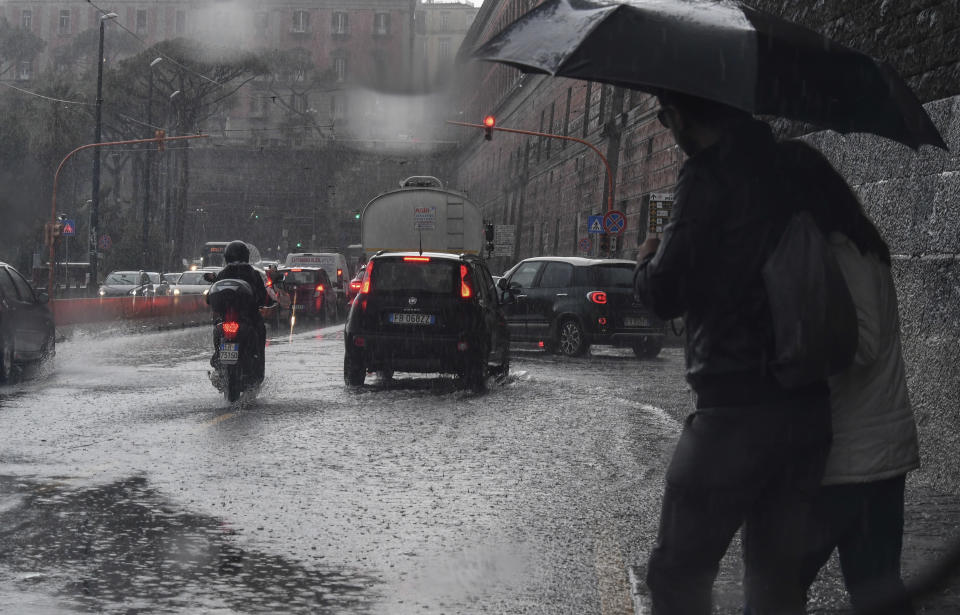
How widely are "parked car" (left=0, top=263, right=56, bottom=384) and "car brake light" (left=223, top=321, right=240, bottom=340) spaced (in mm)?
3021

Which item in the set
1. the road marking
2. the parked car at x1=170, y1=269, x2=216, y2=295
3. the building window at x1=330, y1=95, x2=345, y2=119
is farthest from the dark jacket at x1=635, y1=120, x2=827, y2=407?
the building window at x1=330, y1=95, x2=345, y2=119

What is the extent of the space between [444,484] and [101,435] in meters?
3.21

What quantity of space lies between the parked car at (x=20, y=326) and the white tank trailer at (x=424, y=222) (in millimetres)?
14017

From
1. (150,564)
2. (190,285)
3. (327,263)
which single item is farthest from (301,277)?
(150,564)

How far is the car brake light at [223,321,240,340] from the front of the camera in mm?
12906

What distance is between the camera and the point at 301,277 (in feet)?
125

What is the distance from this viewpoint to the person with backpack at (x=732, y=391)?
3186mm

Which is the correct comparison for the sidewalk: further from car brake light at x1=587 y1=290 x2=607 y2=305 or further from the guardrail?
the guardrail

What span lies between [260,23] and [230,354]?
360 ft

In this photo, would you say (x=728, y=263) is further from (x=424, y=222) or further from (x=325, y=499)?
(x=424, y=222)

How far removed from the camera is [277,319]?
35.0m

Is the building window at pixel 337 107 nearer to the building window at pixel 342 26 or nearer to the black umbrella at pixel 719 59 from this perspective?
the building window at pixel 342 26

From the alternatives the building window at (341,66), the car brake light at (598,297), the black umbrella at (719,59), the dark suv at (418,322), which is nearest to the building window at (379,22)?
the building window at (341,66)

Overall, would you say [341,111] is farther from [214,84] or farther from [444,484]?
[444,484]
